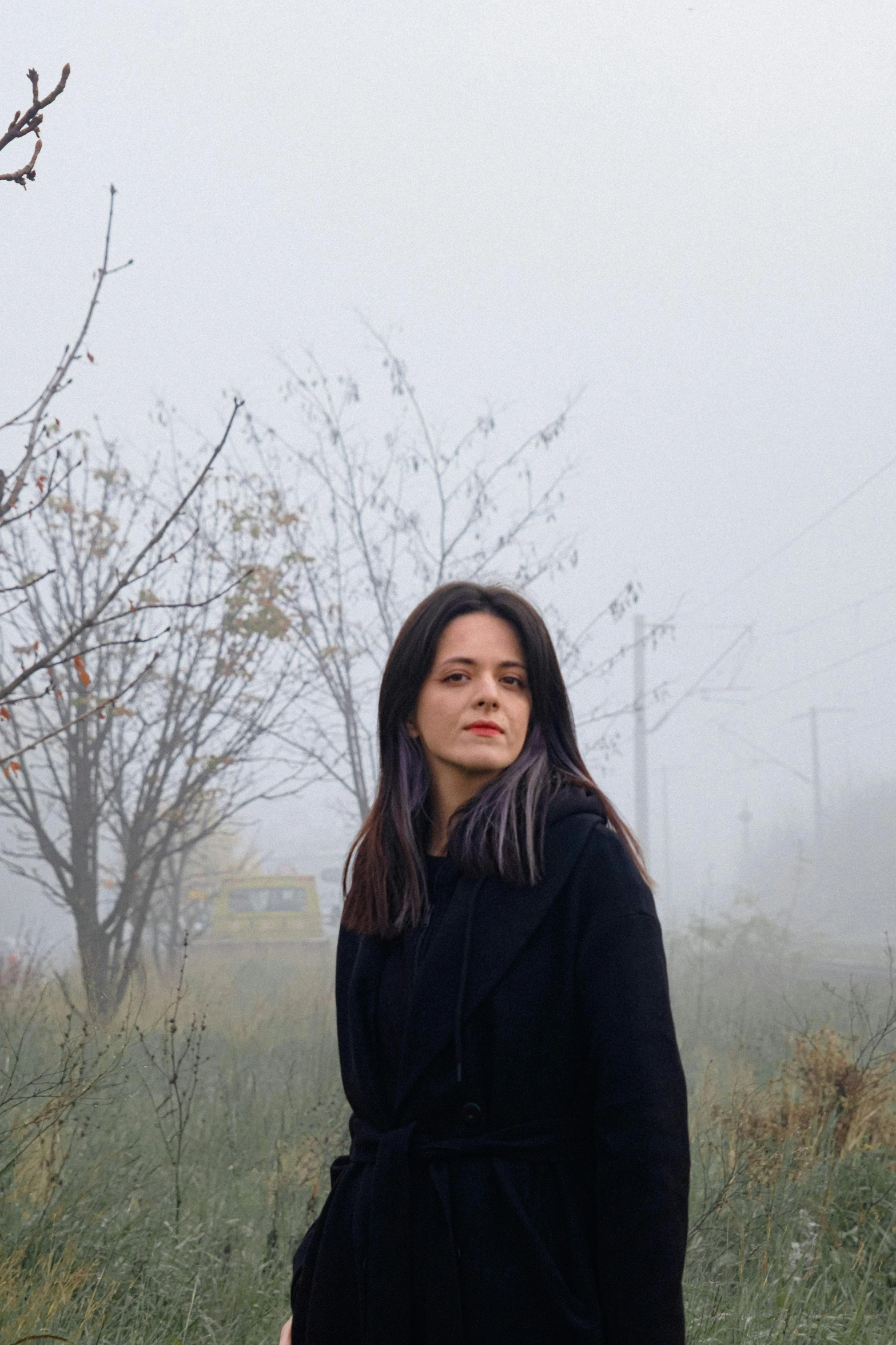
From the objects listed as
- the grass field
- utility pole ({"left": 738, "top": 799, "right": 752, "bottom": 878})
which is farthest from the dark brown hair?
utility pole ({"left": 738, "top": 799, "right": 752, "bottom": 878})

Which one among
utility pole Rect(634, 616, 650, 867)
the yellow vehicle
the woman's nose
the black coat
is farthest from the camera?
utility pole Rect(634, 616, 650, 867)

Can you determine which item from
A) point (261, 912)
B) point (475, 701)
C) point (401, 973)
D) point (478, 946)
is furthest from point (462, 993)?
point (261, 912)

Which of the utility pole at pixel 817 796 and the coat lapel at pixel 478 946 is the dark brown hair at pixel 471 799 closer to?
the coat lapel at pixel 478 946

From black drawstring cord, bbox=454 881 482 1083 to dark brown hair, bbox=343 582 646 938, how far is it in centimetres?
7

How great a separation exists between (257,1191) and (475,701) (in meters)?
3.34

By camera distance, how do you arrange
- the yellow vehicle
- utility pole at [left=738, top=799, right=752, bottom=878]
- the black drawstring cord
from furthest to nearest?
utility pole at [left=738, top=799, right=752, bottom=878] → the yellow vehicle → the black drawstring cord

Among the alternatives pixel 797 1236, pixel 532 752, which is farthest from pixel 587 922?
pixel 797 1236

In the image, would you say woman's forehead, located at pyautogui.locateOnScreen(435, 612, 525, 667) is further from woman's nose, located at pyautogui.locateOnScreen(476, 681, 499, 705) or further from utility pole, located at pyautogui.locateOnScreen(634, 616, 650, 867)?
utility pole, located at pyautogui.locateOnScreen(634, 616, 650, 867)

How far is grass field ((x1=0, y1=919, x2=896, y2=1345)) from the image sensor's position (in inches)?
137

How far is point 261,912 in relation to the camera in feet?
65.0

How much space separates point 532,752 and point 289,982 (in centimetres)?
1200

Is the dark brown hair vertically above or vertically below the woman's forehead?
below

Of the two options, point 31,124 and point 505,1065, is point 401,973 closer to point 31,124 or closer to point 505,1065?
point 505,1065

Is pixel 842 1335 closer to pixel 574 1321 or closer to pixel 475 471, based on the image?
pixel 574 1321
